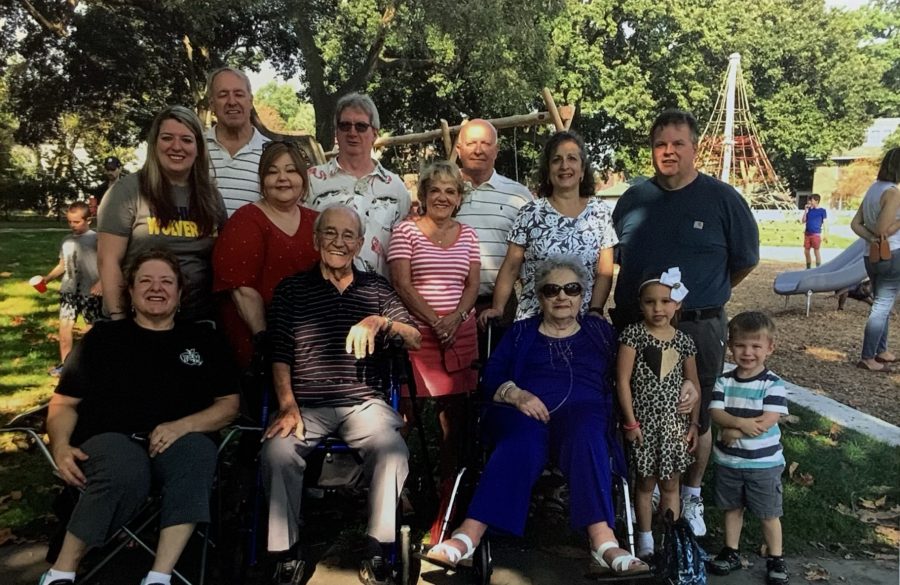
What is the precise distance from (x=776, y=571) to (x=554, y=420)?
1.19 meters

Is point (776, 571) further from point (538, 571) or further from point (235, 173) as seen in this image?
point (235, 173)

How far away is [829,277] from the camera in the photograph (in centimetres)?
1012

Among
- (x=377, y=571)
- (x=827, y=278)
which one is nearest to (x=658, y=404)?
(x=377, y=571)

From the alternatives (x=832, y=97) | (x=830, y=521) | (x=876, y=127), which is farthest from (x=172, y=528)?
(x=876, y=127)

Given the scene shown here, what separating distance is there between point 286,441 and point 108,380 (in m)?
0.80

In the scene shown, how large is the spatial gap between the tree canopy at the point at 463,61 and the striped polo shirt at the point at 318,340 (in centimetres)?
1163

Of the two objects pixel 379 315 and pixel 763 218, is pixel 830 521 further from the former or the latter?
pixel 763 218

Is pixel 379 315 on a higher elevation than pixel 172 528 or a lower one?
higher

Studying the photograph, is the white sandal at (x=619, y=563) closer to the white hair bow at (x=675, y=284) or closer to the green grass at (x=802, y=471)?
the green grass at (x=802, y=471)

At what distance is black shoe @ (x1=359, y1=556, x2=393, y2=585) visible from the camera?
282 centimetres

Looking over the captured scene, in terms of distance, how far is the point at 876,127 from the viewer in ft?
154

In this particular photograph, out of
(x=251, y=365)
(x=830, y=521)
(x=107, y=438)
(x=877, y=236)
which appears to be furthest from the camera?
(x=877, y=236)

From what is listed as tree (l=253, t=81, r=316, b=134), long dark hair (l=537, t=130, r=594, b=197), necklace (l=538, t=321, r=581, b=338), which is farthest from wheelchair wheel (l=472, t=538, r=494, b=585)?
tree (l=253, t=81, r=316, b=134)

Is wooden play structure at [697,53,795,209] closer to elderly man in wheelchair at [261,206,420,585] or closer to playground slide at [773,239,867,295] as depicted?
playground slide at [773,239,867,295]
